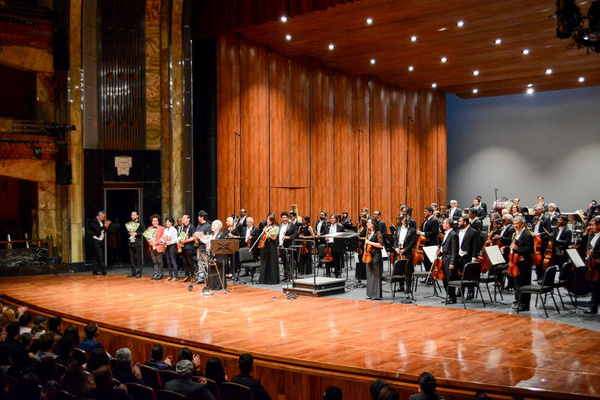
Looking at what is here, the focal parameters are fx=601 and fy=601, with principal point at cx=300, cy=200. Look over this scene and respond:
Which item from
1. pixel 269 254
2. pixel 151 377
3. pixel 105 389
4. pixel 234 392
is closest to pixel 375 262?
pixel 269 254

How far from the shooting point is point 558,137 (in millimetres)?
20578

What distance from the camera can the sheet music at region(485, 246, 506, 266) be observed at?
866 cm

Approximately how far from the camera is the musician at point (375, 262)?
927cm

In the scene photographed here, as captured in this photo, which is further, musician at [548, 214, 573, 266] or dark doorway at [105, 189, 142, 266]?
dark doorway at [105, 189, 142, 266]

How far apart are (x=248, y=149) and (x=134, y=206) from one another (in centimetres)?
304

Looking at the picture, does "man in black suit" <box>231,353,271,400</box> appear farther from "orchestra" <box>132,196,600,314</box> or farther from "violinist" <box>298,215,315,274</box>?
"violinist" <box>298,215,315,274</box>

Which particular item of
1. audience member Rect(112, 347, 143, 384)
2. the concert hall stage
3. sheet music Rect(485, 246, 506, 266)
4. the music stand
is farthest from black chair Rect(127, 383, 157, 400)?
sheet music Rect(485, 246, 506, 266)

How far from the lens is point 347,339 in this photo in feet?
22.1

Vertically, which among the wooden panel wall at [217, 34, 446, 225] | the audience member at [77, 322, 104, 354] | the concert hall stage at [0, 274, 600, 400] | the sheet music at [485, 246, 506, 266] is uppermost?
the wooden panel wall at [217, 34, 446, 225]

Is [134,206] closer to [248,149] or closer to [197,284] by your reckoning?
[248,149]

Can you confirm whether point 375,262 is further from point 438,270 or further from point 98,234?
point 98,234

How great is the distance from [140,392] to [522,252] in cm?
589

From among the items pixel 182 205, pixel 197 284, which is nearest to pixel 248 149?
pixel 182 205

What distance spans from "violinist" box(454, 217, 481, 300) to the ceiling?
507 cm
